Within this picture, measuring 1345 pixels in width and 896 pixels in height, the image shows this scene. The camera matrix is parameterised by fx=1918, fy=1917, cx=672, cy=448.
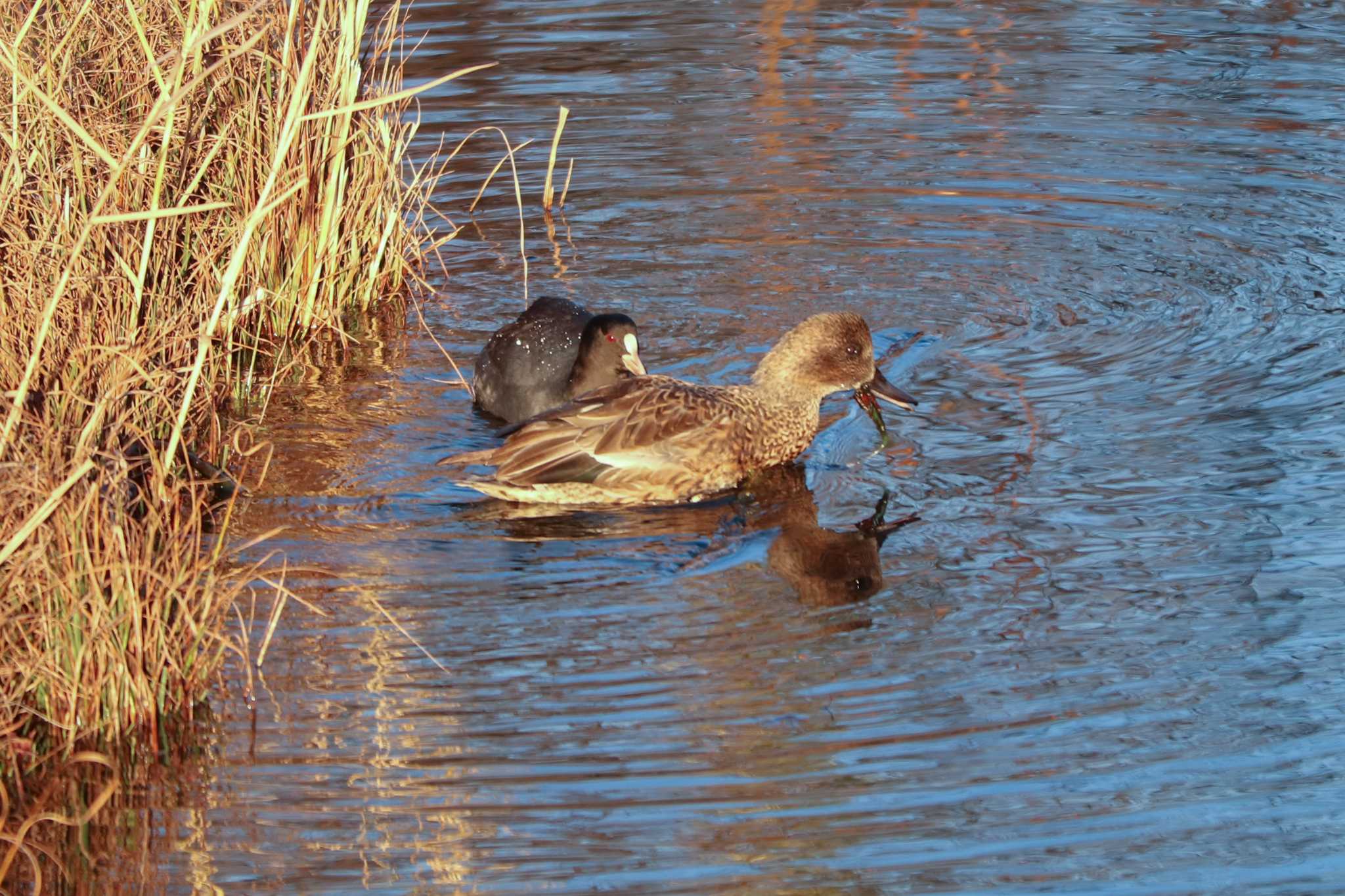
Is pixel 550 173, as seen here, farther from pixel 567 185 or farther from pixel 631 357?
pixel 631 357

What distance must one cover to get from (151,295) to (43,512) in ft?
7.93

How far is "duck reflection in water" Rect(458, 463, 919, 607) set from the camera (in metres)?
6.37

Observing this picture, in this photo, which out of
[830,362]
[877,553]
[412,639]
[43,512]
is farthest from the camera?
[830,362]

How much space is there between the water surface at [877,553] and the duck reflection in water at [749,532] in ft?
0.07

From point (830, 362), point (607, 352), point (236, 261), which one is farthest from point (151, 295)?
point (830, 362)

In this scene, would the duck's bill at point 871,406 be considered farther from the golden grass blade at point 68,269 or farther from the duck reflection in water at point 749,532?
the golden grass blade at point 68,269

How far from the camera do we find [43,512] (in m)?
4.69

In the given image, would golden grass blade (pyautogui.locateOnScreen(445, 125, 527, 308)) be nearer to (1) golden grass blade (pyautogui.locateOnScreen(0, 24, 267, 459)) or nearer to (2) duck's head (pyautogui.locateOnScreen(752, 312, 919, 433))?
(2) duck's head (pyautogui.locateOnScreen(752, 312, 919, 433))

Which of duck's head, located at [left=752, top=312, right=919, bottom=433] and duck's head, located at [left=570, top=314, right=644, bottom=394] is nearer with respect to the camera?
duck's head, located at [left=752, top=312, right=919, bottom=433]

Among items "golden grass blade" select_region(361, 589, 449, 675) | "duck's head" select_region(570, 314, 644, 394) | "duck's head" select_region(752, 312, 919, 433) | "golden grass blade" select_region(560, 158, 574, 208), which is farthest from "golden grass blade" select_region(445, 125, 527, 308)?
"golden grass blade" select_region(361, 589, 449, 675)

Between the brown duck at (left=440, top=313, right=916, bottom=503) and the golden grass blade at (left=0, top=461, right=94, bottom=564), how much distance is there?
241 cm

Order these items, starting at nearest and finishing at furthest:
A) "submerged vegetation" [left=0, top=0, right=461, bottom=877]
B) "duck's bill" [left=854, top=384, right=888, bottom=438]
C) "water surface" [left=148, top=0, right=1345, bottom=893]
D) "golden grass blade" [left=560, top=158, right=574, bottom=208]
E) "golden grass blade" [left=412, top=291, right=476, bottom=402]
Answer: "water surface" [left=148, top=0, right=1345, bottom=893], "submerged vegetation" [left=0, top=0, right=461, bottom=877], "duck's bill" [left=854, top=384, right=888, bottom=438], "golden grass blade" [left=412, top=291, right=476, bottom=402], "golden grass blade" [left=560, top=158, right=574, bottom=208]

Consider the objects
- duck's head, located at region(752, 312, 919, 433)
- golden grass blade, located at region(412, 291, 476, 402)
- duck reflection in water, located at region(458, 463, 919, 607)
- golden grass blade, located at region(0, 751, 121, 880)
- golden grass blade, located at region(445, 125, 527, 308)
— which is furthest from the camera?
golden grass blade, located at region(445, 125, 527, 308)

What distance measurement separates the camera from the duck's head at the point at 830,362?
7.63 metres
